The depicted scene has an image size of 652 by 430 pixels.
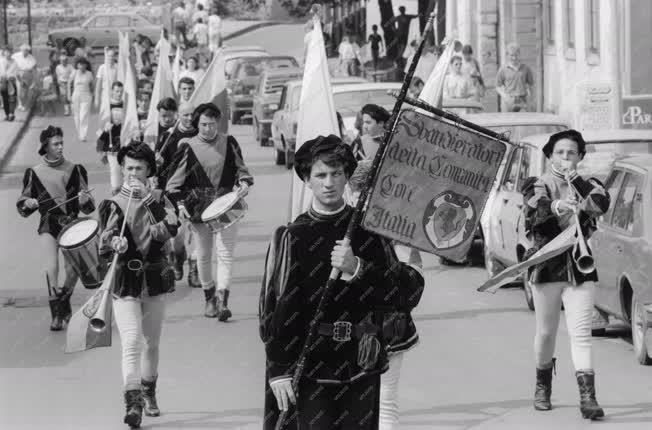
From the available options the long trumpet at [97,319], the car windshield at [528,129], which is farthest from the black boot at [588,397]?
the car windshield at [528,129]

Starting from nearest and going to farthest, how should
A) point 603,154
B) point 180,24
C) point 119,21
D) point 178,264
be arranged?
point 603,154 < point 178,264 < point 180,24 < point 119,21

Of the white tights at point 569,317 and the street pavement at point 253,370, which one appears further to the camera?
the street pavement at point 253,370

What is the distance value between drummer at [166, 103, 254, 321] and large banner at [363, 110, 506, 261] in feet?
22.1

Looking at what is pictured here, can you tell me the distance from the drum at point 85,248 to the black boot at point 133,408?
4.37 ft

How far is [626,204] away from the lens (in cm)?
1207

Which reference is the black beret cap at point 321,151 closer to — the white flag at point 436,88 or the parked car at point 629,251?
the white flag at point 436,88

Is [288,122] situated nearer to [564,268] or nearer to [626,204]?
[626,204]

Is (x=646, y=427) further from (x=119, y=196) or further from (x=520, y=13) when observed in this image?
(x=520, y=13)

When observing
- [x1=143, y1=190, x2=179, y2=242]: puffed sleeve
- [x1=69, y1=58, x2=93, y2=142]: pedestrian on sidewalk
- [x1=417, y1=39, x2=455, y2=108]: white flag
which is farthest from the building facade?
[x1=143, y1=190, x2=179, y2=242]: puffed sleeve

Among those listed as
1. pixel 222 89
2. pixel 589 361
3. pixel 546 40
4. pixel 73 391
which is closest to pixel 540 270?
pixel 589 361

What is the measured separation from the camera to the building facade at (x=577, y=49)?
69.2ft

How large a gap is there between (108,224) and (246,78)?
29598mm

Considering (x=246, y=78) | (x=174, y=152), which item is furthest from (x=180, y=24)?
(x=174, y=152)

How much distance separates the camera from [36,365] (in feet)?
38.8
